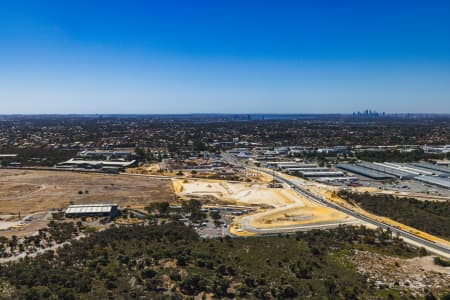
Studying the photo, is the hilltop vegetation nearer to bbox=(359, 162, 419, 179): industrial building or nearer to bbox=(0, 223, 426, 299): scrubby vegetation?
bbox=(359, 162, 419, 179): industrial building

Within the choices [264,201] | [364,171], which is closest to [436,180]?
[364,171]

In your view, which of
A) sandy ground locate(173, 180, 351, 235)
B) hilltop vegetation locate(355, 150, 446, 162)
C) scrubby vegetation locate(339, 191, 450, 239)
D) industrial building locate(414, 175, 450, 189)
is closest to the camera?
scrubby vegetation locate(339, 191, 450, 239)

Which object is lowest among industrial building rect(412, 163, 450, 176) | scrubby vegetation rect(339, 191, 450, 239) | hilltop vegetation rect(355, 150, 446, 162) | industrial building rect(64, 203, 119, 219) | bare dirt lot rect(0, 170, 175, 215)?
bare dirt lot rect(0, 170, 175, 215)

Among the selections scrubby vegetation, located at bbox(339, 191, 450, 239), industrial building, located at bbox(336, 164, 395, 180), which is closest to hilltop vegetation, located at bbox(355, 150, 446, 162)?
industrial building, located at bbox(336, 164, 395, 180)

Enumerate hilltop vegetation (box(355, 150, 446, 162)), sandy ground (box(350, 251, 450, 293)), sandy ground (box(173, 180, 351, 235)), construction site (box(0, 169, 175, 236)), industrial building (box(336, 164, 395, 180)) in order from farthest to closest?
1. hilltop vegetation (box(355, 150, 446, 162))
2. industrial building (box(336, 164, 395, 180))
3. construction site (box(0, 169, 175, 236))
4. sandy ground (box(173, 180, 351, 235))
5. sandy ground (box(350, 251, 450, 293))

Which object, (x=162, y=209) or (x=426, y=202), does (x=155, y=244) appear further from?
(x=426, y=202)

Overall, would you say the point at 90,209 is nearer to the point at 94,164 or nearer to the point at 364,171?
the point at 94,164

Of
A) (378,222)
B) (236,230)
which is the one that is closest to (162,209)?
(236,230)

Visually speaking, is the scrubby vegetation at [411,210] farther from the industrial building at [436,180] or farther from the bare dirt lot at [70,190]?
the bare dirt lot at [70,190]
